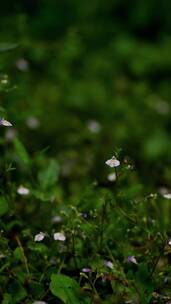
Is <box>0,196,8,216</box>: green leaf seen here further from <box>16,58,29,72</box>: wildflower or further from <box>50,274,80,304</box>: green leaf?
<box>16,58,29,72</box>: wildflower

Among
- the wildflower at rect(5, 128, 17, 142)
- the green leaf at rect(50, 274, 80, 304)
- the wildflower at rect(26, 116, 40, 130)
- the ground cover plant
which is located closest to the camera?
the green leaf at rect(50, 274, 80, 304)

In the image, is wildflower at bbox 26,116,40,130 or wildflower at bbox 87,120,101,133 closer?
wildflower at bbox 26,116,40,130

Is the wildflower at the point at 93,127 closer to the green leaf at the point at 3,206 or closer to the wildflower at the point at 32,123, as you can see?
the wildflower at the point at 32,123

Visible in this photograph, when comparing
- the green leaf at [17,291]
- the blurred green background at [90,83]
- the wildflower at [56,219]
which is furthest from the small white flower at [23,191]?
the blurred green background at [90,83]

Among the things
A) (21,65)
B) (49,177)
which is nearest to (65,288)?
(49,177)

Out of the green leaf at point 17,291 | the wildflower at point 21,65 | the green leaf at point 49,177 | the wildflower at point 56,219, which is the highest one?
the green leaf at point 17,291

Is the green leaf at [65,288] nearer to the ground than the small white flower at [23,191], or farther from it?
farther from it

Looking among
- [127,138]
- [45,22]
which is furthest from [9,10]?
[127,138]

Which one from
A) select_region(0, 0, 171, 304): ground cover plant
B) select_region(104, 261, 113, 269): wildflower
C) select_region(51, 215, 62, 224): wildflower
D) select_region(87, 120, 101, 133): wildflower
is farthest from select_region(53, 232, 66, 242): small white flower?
select_region(87, 120, 101, 133): wildflower
